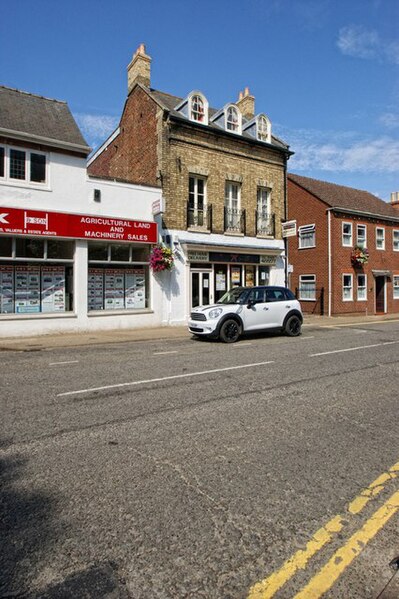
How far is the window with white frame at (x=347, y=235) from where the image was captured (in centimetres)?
2553

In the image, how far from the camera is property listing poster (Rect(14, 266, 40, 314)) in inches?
540

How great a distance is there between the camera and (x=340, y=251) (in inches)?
991

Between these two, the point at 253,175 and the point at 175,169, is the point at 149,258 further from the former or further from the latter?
the point at 253,175

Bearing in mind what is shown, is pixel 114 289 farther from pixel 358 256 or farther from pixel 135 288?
pixel 358 256

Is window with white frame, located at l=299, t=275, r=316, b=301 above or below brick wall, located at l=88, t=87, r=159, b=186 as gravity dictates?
below

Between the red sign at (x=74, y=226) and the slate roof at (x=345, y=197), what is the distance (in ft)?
46.3

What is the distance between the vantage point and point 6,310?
532 inches

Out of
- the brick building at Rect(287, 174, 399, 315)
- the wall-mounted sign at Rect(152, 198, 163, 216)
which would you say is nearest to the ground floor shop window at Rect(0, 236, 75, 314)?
the wall-mounted sign at Rect(152, 198, 163, 216)

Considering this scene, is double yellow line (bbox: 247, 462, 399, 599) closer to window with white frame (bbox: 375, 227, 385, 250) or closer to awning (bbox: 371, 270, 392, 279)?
awning (bbox: 371, 270, 392, 279)

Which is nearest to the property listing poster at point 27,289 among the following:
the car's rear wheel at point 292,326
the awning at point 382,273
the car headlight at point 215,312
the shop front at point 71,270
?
the shop front at point 71,270

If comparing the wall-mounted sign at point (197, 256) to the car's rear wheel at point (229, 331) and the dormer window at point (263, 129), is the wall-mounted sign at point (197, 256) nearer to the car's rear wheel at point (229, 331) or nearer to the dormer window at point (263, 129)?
the car's rear wheel at point (229, 331)

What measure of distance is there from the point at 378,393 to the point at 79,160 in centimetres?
1273

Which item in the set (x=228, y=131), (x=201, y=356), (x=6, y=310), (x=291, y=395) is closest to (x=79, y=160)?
(x=6, y=310)

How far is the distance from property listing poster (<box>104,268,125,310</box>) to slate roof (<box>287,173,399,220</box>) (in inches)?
595
